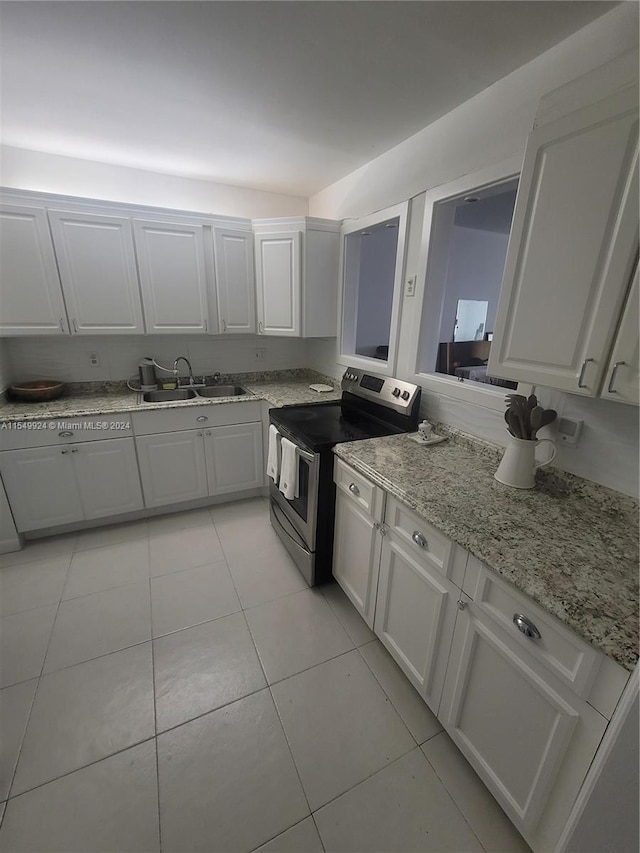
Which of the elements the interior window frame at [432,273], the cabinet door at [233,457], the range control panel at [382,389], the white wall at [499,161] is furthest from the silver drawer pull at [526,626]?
the cabinet door at [233,457]

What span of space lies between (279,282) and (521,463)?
7.05 ft

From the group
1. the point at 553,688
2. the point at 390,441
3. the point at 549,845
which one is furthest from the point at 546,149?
the point at 549,845

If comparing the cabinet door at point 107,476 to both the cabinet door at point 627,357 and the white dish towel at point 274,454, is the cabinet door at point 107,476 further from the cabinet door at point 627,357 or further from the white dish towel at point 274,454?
the cabinet door at point 627,357

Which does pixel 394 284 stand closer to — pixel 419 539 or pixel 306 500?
pixel 306 500

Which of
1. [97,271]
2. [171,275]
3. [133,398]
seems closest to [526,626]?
[133,398]

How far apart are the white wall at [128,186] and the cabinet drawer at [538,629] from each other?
10.3ft

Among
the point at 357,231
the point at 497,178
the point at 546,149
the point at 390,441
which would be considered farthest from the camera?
the point at 357,231

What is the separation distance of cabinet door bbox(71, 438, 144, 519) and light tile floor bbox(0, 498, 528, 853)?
0.49m

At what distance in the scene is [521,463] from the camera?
4.42 feet

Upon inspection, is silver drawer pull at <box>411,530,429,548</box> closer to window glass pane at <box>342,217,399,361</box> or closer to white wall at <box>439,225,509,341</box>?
window glass pane at <box>342,217,399,361</box>

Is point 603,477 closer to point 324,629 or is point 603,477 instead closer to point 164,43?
point 324,629

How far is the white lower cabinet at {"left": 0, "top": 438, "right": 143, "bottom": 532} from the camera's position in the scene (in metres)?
2.21

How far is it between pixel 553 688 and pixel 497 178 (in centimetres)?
186

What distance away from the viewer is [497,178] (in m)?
1.50
